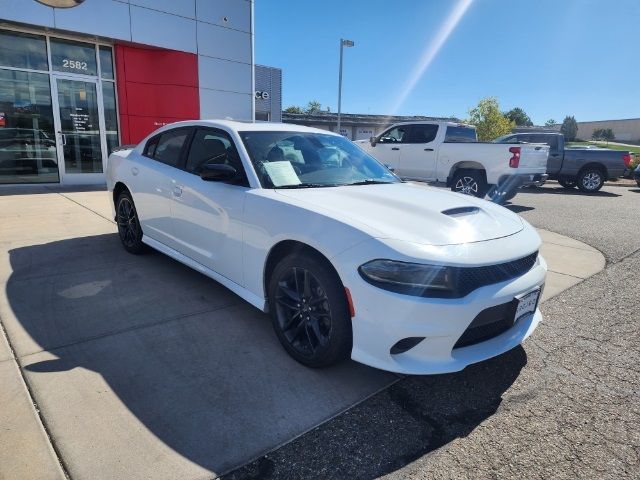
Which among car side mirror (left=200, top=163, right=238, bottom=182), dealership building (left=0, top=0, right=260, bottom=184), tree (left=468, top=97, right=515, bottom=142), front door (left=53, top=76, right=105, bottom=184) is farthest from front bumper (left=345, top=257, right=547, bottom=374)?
tree (left=468, top=97, right=515, bottom=142)

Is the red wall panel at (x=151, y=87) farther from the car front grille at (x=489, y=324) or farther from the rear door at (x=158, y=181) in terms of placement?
the car front grille at (x=489, y=324)

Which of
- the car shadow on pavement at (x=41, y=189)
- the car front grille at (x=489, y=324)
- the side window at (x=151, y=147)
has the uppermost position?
the side window at (x=151, y=147)

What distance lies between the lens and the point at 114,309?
3568mm

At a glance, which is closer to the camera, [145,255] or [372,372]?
[372,372]

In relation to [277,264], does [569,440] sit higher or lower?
lower

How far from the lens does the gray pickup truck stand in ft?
45.0

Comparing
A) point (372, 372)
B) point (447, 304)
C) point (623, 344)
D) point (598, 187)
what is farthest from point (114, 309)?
point (598, 187)

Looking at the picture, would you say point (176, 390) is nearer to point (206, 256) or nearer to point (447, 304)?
point (206, 256)

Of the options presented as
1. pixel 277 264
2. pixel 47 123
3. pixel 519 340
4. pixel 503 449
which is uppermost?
pixel 47 123

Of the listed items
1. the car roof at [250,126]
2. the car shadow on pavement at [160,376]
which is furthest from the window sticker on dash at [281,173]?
the car shadow on pavement at [160,376]

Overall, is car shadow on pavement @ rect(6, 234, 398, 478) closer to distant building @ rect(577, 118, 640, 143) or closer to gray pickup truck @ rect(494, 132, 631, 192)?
gray pickup truck @ rect(494, 132, 631, 192)

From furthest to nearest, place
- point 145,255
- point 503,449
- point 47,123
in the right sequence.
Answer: point 47,123 < point 145,255 < point 503,449

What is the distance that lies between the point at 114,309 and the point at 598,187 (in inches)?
604

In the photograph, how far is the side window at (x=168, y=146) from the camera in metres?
4.22
